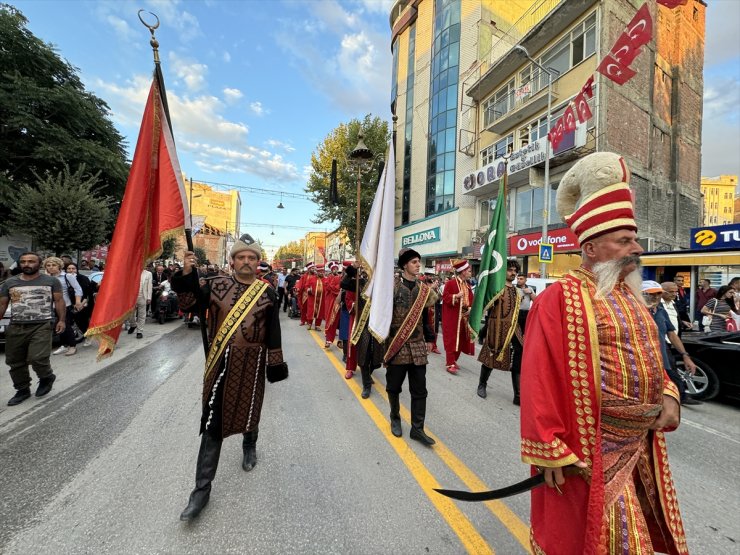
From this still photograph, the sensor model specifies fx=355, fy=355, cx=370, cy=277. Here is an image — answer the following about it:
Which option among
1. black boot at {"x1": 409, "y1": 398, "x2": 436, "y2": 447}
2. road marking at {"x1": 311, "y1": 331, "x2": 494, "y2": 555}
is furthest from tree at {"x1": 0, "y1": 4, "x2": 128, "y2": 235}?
black boot at {"x1": 409, "y1": 398, "x2": 436, "y2": 447}

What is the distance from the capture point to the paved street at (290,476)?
210 cm

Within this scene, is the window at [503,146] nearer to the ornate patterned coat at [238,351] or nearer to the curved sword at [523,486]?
the ornate patterned coat at [238,351]

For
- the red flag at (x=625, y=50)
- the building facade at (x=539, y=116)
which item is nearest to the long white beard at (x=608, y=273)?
the red flag at (x=625, y=50)

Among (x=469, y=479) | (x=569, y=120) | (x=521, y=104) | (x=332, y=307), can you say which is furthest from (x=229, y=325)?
(x=521, y=104)

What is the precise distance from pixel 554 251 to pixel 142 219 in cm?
1710

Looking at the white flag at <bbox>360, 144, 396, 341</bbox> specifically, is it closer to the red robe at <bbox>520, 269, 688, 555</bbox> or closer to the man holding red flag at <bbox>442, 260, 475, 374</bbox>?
the red robe at <bbox>520, 269, 688, 555</bbox>

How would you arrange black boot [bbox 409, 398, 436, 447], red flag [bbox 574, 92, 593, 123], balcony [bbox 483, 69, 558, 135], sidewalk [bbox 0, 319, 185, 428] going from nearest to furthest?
black boot [bbox 409, 398, 436, 447], sidewalk [bbox 0, 319, 185, 428], red flag [bbox 574, 92, 593, 123], balcony [bbox 483, 69, 558, 135]

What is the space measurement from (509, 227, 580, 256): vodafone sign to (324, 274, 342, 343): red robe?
34.6 feet

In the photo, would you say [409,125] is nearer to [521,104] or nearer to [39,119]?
[521,104]

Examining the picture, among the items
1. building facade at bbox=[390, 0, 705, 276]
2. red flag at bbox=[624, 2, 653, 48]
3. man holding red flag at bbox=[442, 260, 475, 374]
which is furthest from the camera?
building facade at bbox=[390, 0, 705, 276]

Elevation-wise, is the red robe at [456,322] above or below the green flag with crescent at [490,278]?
below

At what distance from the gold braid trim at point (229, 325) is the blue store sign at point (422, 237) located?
2328cm

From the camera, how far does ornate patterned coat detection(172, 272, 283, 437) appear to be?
99.1 inches

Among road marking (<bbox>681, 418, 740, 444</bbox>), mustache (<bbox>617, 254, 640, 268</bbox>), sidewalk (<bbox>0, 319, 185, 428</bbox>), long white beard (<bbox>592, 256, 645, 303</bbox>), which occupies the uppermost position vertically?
mustache (<bbox>617, 254, 640, 268</bbox>)
